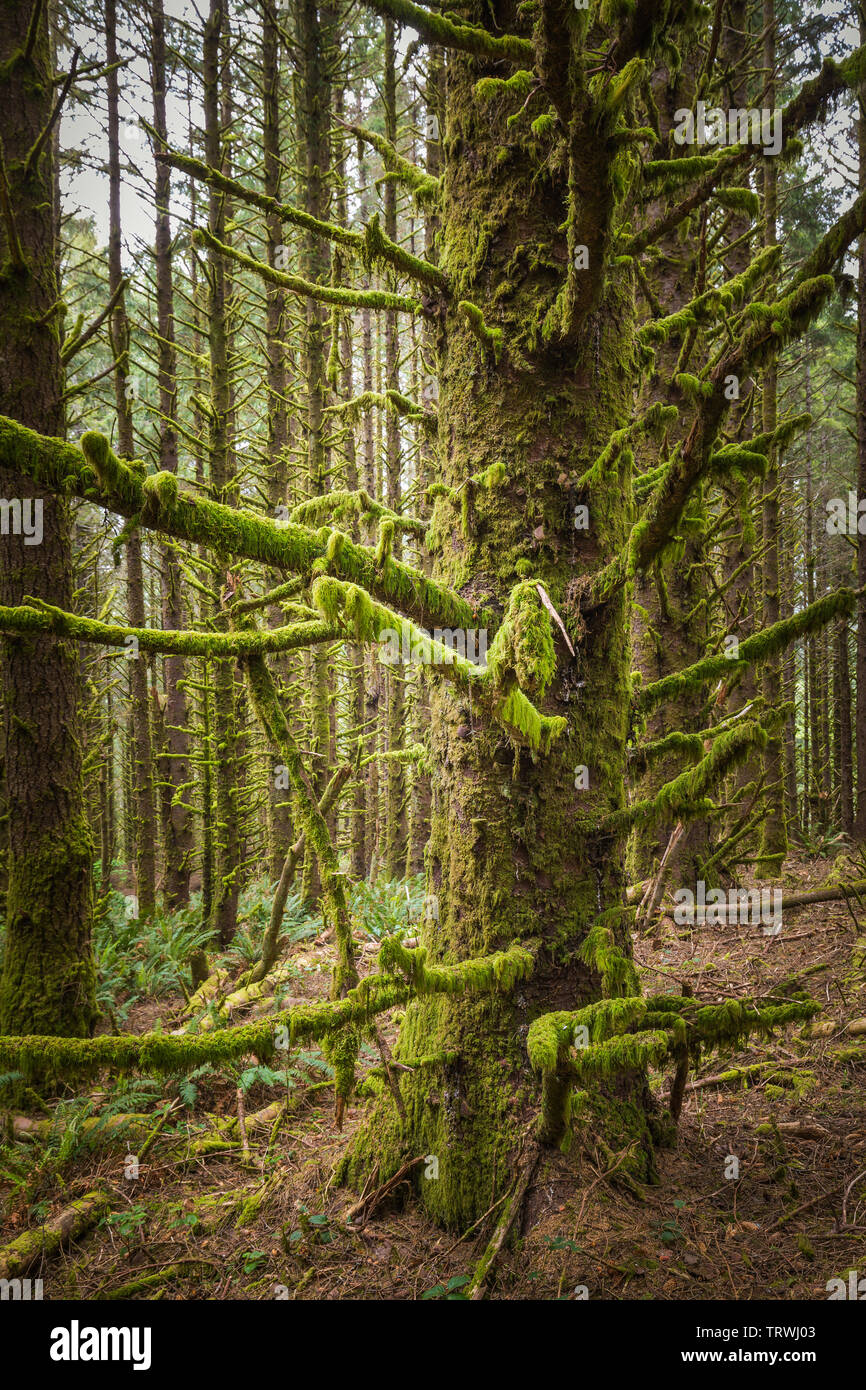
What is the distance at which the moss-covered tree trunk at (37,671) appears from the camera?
199 inches

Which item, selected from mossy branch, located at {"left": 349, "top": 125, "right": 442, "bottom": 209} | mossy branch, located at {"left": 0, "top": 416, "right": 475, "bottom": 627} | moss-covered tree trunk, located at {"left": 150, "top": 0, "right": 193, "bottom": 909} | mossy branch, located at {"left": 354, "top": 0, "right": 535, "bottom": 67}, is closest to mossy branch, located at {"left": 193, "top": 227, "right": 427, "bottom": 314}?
mossy branch, located at {"left": 349, "top": 125, "right": 442, "bottom": 209}

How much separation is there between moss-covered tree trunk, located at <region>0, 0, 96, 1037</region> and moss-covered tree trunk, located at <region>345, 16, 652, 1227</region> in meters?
3.74

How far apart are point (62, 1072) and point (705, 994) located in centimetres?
475

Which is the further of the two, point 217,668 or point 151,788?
point 151,788

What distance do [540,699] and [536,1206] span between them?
206 cm

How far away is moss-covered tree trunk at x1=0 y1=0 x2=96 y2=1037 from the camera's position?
16.6 feet

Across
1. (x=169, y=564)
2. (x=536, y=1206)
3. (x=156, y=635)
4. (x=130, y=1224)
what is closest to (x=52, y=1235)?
(x=130, y=1224)

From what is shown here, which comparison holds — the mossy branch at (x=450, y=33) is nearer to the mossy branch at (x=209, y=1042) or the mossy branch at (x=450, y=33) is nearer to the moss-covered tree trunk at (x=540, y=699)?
the moss-covered tree trunk at (x=540, y=699)

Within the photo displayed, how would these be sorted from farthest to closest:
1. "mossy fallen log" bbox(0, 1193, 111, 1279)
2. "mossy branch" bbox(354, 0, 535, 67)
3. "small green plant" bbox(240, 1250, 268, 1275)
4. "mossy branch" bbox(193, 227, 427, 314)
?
"mossy fallen log" bbox(0, 1193, 111, 1279) → "small green plant" bbox(240, 1250, 268, 1275) → "mossy branch" bbox(193, 227, 427, 314) → "mossy branch" bbox(354, 0, 535, 67)

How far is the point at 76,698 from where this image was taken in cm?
550

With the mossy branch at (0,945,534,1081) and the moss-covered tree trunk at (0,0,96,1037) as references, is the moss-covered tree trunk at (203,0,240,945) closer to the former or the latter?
the moss-covered tree trunk at (0,0,96,1037)

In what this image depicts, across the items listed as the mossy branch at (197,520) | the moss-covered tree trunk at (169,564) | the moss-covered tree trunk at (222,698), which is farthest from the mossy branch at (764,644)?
the moss-covered tree trunk at (169,564)
